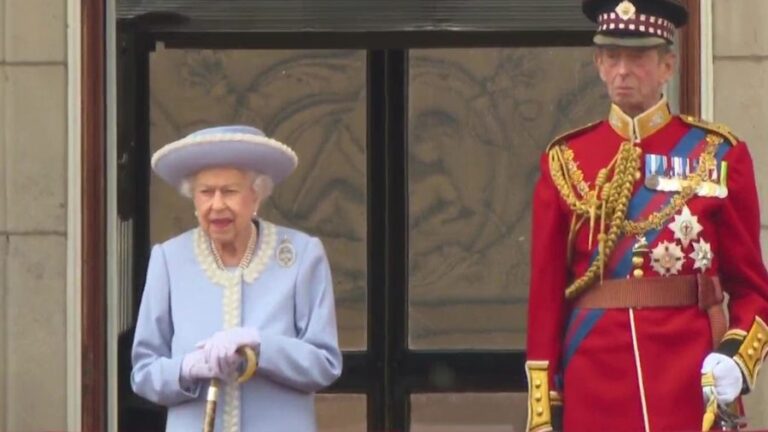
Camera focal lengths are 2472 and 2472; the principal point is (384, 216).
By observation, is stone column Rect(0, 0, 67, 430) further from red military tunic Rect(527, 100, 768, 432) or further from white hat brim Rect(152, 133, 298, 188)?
red military tunic Rect(527, 100, 768, 432)

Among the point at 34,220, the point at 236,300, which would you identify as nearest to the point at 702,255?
the point at 236,300

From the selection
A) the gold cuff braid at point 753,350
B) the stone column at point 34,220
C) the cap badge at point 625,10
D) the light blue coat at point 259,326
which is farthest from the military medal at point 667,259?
the stone column at point 34,220

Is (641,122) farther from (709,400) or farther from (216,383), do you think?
(216,383)

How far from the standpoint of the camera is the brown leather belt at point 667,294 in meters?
6.00

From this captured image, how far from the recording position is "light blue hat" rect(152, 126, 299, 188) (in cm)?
596

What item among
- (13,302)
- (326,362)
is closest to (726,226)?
(326,362)

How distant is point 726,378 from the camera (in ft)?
19.2

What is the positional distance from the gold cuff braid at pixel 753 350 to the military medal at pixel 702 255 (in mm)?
180

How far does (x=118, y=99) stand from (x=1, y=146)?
0.51 m

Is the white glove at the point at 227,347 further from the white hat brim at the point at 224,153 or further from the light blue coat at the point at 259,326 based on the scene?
the white hat brim at the point at 224,153

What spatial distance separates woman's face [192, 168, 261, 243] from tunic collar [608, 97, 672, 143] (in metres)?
0.92

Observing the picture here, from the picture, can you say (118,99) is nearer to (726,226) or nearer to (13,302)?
(13,302)

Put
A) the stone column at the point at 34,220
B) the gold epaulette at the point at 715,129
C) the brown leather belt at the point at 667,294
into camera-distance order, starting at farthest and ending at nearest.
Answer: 1. the stone column at the point at 34,220
2. the gold epaulette at the point at 715,129
3. the brown leather belt at the point at 667,294

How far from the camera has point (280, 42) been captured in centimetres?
830
